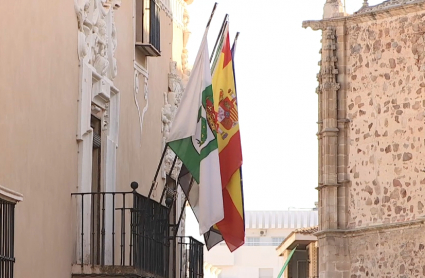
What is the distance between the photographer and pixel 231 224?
16875 millimetres

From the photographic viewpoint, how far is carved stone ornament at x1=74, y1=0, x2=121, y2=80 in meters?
15.7

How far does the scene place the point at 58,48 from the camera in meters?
14.9

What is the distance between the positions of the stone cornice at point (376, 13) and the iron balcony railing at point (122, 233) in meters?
15.7

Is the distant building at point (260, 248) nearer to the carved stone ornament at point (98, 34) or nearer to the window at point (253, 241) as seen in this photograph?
the window at point (253, 241)

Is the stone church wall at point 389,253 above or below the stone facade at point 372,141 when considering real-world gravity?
below

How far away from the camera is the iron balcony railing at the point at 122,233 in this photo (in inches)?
601

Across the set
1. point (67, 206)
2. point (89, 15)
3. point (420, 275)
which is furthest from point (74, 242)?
point (420, 275)

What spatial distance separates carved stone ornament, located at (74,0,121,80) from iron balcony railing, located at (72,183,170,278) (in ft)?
4.89

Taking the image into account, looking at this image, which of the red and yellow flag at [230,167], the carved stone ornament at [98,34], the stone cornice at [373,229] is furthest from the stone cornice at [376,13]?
the red and yellow flag at [230,167]

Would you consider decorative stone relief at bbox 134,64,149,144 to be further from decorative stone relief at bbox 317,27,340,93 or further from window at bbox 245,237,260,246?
window at bbox 245,237,260,246

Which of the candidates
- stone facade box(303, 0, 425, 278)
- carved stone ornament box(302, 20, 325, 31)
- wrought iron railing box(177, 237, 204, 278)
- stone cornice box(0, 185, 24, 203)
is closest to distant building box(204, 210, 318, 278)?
stone facade box(303, 0, 425, 278)

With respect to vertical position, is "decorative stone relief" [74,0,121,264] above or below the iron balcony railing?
above

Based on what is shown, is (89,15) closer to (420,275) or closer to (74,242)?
(74,242)

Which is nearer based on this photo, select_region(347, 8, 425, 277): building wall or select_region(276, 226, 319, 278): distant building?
select_region(347, 8, 425, 277): building wall
